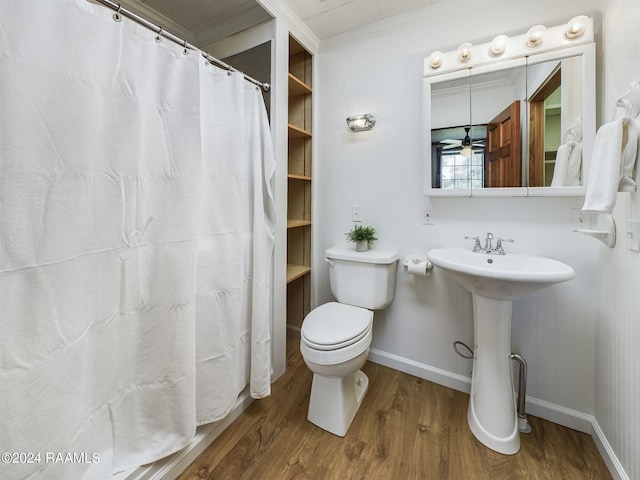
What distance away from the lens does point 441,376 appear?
1.73 m

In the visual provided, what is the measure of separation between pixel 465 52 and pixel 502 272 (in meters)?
1.24

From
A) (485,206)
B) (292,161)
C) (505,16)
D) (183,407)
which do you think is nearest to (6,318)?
(183,407)

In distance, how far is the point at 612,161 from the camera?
3.31 ft

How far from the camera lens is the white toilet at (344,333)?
4.29 ft

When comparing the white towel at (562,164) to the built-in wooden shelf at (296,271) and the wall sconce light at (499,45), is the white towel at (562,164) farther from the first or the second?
the built-in wooden shelf at (296,271)

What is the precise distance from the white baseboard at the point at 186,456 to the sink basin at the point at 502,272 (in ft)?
4.38

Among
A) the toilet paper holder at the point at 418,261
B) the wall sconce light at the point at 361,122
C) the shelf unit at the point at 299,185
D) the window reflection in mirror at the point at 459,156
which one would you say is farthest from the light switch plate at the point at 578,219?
the shelf unit at the point at 299,185

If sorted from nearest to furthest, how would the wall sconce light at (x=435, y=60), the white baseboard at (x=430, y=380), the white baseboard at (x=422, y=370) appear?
the white baseboard at (x=430, y=380) → the wall sconce light at (x=435, y=60) → the white baseboard at (x=422, y=370)

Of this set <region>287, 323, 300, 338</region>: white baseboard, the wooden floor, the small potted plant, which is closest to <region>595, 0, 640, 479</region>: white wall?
the wooden floor

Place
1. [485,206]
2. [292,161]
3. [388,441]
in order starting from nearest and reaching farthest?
1. [388,441]
2. [485,206]
3. [292,161]

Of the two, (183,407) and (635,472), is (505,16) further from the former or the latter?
(183,407)

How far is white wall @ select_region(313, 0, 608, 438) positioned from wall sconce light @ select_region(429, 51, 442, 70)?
0.11 m

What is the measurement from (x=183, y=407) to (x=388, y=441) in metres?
0.97

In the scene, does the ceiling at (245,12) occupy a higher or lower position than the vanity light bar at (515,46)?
higher
